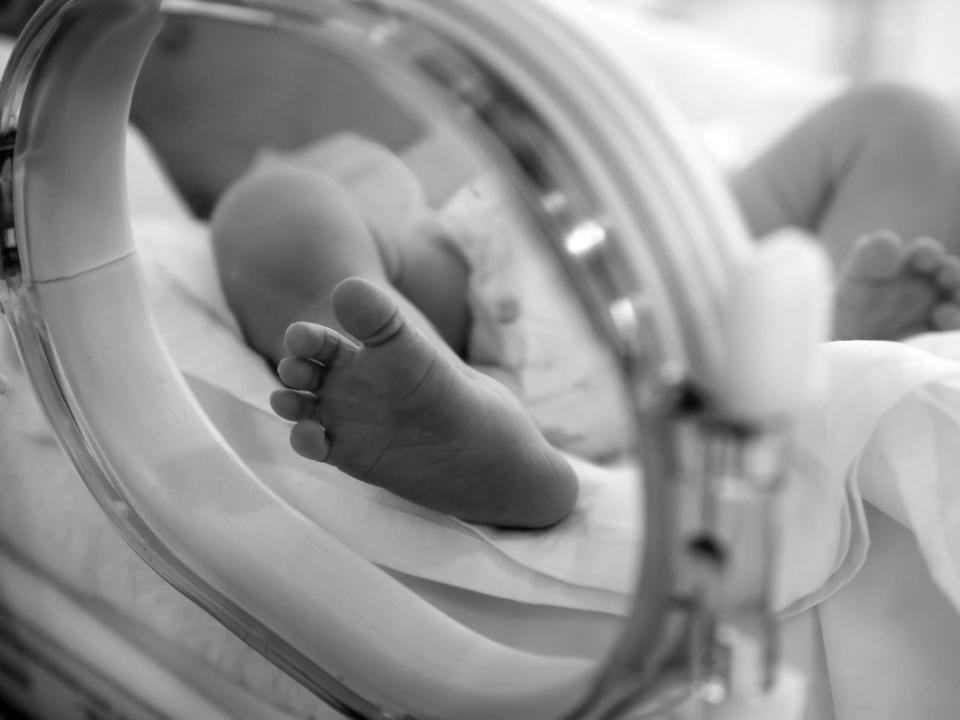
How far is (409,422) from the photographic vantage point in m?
0.37

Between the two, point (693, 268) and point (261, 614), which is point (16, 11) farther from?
point (693, 268)

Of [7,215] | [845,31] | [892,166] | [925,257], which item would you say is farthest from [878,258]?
[845,31]

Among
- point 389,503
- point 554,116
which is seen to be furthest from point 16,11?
point 554,116

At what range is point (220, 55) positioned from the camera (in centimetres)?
70

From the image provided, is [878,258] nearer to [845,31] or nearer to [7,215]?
[7,215]

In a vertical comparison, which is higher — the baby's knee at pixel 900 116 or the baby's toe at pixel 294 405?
the baby's toe at pixel 294 405

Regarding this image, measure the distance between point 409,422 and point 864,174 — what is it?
443 millimetres

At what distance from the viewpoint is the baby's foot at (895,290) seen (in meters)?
0.50

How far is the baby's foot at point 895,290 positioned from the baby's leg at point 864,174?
0.32 feet

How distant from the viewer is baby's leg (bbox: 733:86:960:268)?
24.4 inches

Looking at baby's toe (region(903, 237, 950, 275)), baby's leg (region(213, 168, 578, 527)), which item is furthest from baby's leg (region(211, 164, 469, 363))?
baby's toe (region(903, 237, 950, 275))

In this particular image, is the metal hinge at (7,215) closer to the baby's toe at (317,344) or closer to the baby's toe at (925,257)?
the baby's toe at (317,344)

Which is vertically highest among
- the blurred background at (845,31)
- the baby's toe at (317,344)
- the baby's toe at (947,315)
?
the baby's toe at (317,344)

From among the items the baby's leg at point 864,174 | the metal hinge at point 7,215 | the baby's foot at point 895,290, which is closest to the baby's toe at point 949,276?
the baby's foot at point 895,290
